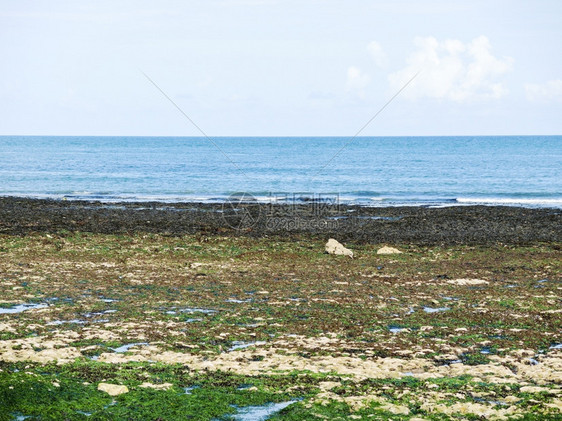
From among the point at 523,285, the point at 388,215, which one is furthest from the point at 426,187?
the point at 523,285

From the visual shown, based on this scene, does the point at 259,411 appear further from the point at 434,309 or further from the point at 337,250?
the point at 337,250

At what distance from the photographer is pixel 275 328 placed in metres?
11.5

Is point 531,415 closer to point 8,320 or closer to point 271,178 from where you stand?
point 8,320

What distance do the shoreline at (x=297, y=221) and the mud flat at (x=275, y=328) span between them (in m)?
1.48

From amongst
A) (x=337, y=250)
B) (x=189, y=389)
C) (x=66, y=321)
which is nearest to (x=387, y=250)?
(x=337, y=250)

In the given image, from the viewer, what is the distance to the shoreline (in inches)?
973

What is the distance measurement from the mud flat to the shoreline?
148 centimetres

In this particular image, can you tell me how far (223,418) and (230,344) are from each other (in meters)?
2.98

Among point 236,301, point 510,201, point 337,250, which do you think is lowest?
point 236,301

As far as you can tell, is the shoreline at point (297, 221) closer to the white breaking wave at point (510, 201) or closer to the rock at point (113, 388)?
the white breaking wave at point (510, 201)

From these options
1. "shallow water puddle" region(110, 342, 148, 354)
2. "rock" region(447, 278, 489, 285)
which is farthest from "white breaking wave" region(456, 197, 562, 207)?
"shallow water puddle" region(110, 342, 148, 354)

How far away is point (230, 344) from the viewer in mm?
10477

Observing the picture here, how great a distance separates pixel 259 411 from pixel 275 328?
378cm

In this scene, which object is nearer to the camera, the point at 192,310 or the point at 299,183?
the point at 192,310
